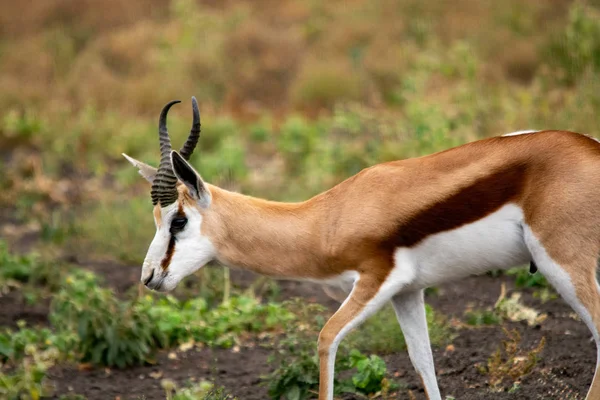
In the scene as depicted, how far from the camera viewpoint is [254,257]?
4.67 meters

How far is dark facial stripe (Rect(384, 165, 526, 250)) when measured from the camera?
419cm

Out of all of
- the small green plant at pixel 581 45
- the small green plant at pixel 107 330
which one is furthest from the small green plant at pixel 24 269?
the small green plant at pixel 581 45

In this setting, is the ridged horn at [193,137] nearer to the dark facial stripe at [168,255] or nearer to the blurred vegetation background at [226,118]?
the dark facial stripe at [168,255]

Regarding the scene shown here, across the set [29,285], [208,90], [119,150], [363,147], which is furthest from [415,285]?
[208,90]

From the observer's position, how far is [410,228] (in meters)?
4.33

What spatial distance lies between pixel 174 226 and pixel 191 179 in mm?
304

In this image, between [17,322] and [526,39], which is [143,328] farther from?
[526,39]

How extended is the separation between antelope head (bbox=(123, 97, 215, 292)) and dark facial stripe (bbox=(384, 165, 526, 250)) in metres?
0.99

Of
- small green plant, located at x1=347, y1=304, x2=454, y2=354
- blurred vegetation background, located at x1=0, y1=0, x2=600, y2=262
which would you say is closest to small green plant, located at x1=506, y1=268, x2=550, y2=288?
small green plant, located at x1=347, y1=304, x2=454, y2=354

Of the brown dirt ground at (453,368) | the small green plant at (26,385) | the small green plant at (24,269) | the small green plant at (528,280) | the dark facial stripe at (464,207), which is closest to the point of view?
the dark facial stripe at (464,207)

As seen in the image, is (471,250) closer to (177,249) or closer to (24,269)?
(177,249)

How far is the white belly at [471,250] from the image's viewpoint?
419cm

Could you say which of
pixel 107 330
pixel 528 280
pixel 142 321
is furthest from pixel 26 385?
pixel 528 280

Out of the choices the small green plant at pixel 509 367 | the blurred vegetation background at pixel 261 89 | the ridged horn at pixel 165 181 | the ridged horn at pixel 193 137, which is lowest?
the small green plant at pixel 509 367
